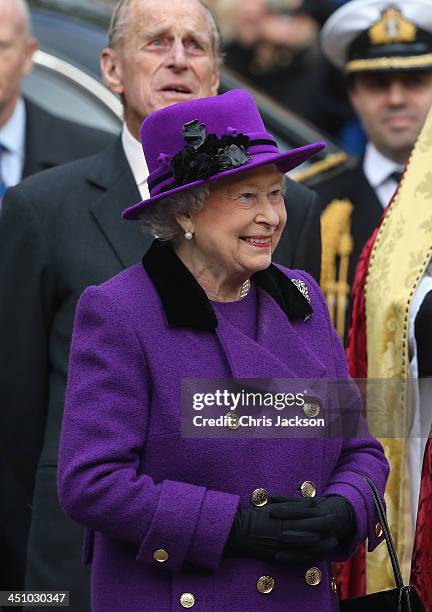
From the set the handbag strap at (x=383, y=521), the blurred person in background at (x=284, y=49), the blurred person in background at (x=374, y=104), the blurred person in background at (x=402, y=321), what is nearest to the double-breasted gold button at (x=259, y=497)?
the handbag strap at (x=383, y=521)

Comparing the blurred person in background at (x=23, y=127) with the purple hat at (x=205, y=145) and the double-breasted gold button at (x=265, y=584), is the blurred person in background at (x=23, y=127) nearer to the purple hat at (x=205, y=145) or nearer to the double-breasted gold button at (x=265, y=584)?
the purple hat at (x=205, y=145)

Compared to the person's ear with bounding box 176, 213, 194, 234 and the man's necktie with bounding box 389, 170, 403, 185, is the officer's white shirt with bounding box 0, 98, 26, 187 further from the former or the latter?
the person's ear with bounding box 176, 213, 194, 234

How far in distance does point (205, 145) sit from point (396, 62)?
2.72 meters

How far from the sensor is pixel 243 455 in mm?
3303

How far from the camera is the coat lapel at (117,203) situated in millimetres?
4246

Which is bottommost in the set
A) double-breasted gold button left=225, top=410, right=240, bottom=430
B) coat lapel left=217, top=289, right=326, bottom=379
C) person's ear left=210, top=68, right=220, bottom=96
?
double-breasted gold button left=225, top=410, right=240, bottom=430

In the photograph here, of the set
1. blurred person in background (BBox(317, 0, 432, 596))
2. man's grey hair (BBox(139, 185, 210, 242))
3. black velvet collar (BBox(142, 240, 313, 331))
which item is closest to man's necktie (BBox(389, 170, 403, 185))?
blurred person in background (BBox(317, 0, 432, 596))

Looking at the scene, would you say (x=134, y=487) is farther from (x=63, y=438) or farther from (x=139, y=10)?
(x=139, y=10)

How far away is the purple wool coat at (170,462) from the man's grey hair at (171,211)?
8 cm

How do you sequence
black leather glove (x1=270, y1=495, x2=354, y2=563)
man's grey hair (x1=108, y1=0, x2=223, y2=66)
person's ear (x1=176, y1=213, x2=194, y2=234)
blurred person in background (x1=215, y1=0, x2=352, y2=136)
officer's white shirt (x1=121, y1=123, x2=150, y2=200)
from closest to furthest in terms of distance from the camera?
black leather glove (x1=270, y1=495, x2=354, y2=563) → person's ear (x1=176, y1=213, x2=194, y2=234) → officer's white shirt (x1=121, y1=123, x2=150, y2=200) → man's grey hair (x1=108, y1=0, x2=223, y2=66) → blurred person in background (x1=215, y1=0, x2=352, y2=136)

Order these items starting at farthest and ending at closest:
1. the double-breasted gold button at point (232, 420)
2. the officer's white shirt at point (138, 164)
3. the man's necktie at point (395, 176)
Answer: the man's necktie at point (395, 176)
the officer's white shirt at point (138, 164)
the double-breasted gold button at point (232, 420)

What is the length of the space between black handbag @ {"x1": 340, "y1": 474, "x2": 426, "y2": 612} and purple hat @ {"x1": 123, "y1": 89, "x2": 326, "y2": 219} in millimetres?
712

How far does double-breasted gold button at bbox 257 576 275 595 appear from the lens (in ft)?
10.8

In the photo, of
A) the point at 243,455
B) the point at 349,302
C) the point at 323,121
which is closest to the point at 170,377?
the point at 243,455
